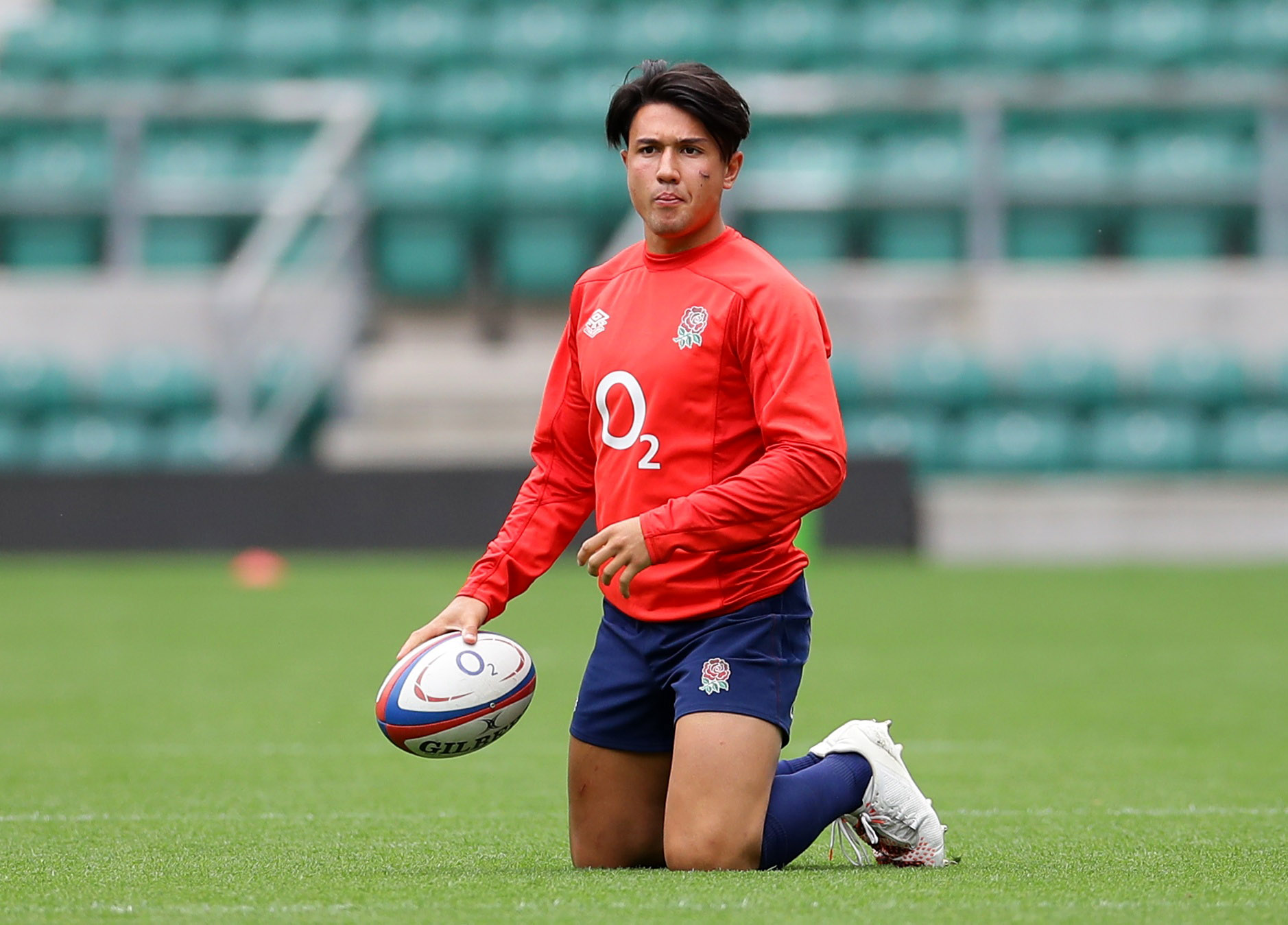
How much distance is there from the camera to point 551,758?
7.07 m

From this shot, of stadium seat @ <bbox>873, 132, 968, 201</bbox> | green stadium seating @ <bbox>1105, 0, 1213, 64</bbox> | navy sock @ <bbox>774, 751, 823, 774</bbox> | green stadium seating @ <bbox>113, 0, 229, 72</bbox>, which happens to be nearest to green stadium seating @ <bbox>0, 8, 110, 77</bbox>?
green stadium seating @ <bbox>113, 0, 229, 72</bbox>

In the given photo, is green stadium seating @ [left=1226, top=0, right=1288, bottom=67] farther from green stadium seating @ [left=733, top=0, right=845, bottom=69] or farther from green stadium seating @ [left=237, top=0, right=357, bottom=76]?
green stadium seating @ [left=237, top=0, right=357, bottom=76]

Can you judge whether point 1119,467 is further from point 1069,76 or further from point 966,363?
point 1069,76

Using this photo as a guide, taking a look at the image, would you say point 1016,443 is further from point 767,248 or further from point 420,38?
point 420,38

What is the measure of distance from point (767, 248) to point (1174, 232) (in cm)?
346

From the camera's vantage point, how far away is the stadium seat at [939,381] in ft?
52.5

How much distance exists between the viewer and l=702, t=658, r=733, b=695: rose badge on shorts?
448 cm

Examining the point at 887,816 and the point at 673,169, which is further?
the point at 887,816

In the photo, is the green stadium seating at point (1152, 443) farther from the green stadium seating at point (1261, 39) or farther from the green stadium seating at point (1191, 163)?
the green stadium seating at point (1261, 39)

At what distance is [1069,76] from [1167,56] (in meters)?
1.13

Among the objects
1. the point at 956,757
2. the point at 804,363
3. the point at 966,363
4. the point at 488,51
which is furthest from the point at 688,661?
the point at 488,51

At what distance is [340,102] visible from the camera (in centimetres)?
1653

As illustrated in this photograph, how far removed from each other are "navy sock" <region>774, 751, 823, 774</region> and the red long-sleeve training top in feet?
1.48

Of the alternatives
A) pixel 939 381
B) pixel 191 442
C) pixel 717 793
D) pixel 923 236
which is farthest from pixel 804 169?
pixel 717 793
